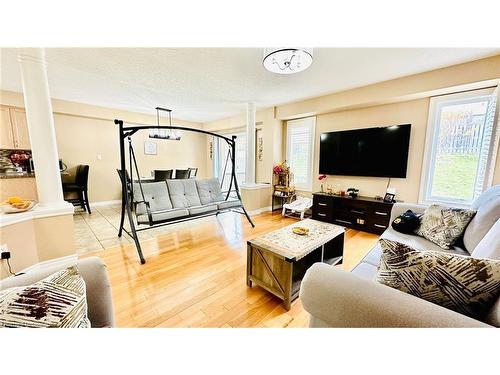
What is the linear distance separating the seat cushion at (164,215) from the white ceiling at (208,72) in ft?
5.98

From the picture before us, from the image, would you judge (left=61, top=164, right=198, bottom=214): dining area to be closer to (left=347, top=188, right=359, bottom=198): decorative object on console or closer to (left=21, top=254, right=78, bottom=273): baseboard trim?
(left=21, top=254, right=78, bottom=273): baseboard trim

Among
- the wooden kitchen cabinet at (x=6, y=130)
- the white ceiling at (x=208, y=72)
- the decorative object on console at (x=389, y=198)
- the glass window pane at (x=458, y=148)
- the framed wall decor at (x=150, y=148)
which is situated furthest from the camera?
the framed wall decor at (x=150, y=148)

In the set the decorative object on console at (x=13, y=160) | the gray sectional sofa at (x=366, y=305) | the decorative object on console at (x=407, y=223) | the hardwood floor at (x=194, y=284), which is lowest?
the hardwood floor at (x=194, y=284)

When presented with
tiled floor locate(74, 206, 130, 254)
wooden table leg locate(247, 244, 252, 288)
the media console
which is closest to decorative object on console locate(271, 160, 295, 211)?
the media console

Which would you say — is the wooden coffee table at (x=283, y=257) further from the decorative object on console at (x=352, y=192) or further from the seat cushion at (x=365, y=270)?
the decorative object on console at (x=352, y=192)

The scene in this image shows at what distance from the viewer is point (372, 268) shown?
1.31m

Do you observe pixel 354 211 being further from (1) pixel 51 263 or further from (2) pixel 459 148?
(1) pixel 51 263

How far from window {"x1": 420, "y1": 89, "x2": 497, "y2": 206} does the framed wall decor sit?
19.8 feet

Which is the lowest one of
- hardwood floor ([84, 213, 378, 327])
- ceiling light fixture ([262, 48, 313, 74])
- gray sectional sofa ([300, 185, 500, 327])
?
hardwood floor ([84, 213, 378, 327])

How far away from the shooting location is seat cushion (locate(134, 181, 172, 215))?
2561mm

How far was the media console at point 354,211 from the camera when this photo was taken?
2.91 meters

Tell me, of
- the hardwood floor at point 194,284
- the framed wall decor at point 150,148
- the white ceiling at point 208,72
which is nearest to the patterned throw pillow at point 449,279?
the hardwood floor at point 194,284

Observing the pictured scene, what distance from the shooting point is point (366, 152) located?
10.6 feet
